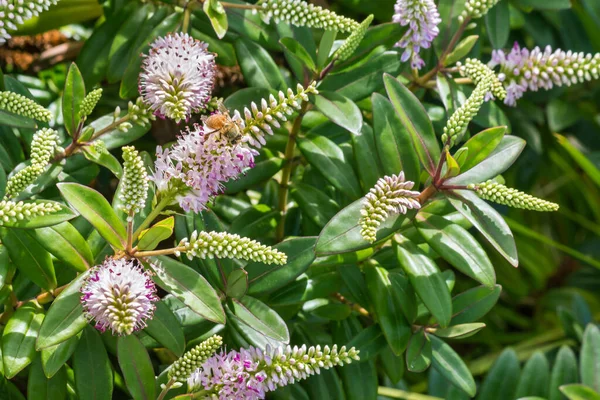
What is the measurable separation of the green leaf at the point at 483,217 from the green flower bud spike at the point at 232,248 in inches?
11.5

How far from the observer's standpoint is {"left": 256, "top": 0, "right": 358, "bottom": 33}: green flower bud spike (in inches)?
41.9

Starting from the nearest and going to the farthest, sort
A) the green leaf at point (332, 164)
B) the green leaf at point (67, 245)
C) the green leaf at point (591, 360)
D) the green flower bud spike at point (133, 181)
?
the green flower bud spike at point (133, 181), the green leaf at point (67, 245), the green leaf at point (332, 164), the green leaf at point (591, 360)

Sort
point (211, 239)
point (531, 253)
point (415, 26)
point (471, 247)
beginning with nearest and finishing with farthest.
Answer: point (211, 239), point (471, 247), point (415, 26), point (531, 253)

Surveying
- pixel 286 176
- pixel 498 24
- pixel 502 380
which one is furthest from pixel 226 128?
pixel 502 380

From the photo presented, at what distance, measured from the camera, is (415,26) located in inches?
44.9

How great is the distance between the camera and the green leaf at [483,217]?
39.8 inches

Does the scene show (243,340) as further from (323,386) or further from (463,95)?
(463,95)

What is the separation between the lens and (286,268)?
3.49ft

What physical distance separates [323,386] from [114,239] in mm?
461

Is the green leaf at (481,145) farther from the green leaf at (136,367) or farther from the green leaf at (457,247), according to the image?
the green leaf at (136,367)

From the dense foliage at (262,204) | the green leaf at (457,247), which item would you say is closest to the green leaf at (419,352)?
the dense foliage at (262,204)

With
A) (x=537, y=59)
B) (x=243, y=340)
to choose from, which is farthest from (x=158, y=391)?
(x=537, y=59)

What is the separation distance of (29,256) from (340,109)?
501mm

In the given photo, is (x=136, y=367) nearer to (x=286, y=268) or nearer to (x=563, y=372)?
(x=286, y=268)
